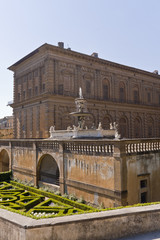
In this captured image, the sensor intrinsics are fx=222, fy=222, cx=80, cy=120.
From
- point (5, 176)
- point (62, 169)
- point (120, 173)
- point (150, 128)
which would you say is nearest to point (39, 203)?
point (62, 169)

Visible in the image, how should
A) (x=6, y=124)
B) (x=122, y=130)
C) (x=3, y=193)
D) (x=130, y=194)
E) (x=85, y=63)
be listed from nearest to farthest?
1. (x=130, y=194)
2. (x=3, y=193)
3. (x=85, y=63)
4. (x=122, y=130)
5. (x=6, y=124)

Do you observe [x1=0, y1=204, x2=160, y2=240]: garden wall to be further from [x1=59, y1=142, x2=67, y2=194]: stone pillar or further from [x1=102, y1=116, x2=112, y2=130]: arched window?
[x1=102, y1=116, x2=112, y2=130]: arched window

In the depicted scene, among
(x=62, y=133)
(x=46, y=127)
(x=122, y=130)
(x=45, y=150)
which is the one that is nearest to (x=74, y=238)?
(x=45, y=150)

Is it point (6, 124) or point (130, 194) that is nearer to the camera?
point (130, 194)

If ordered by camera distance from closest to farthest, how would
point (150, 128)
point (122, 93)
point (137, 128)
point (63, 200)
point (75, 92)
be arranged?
point (63, 200), point (75, 92), point (122, 93), point (137, 128), point (150, 128)

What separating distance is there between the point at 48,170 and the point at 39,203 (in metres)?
3.87

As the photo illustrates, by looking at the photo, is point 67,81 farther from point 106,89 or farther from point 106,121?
point 106,121

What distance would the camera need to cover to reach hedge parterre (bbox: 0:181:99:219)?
39.6ft

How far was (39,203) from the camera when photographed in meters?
15.0

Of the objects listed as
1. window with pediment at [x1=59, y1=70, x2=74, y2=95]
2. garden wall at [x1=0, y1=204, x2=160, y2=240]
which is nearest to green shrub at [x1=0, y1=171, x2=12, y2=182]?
window with pediment at [x1=59, y1=70, x2=74, y2=95]

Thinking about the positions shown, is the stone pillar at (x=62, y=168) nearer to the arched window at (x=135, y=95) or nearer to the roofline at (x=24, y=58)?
the roofline at (x=24, y=58)

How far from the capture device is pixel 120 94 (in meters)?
40.7

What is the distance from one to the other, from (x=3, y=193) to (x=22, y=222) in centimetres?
1114

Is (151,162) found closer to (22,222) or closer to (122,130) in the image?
(22,222)
